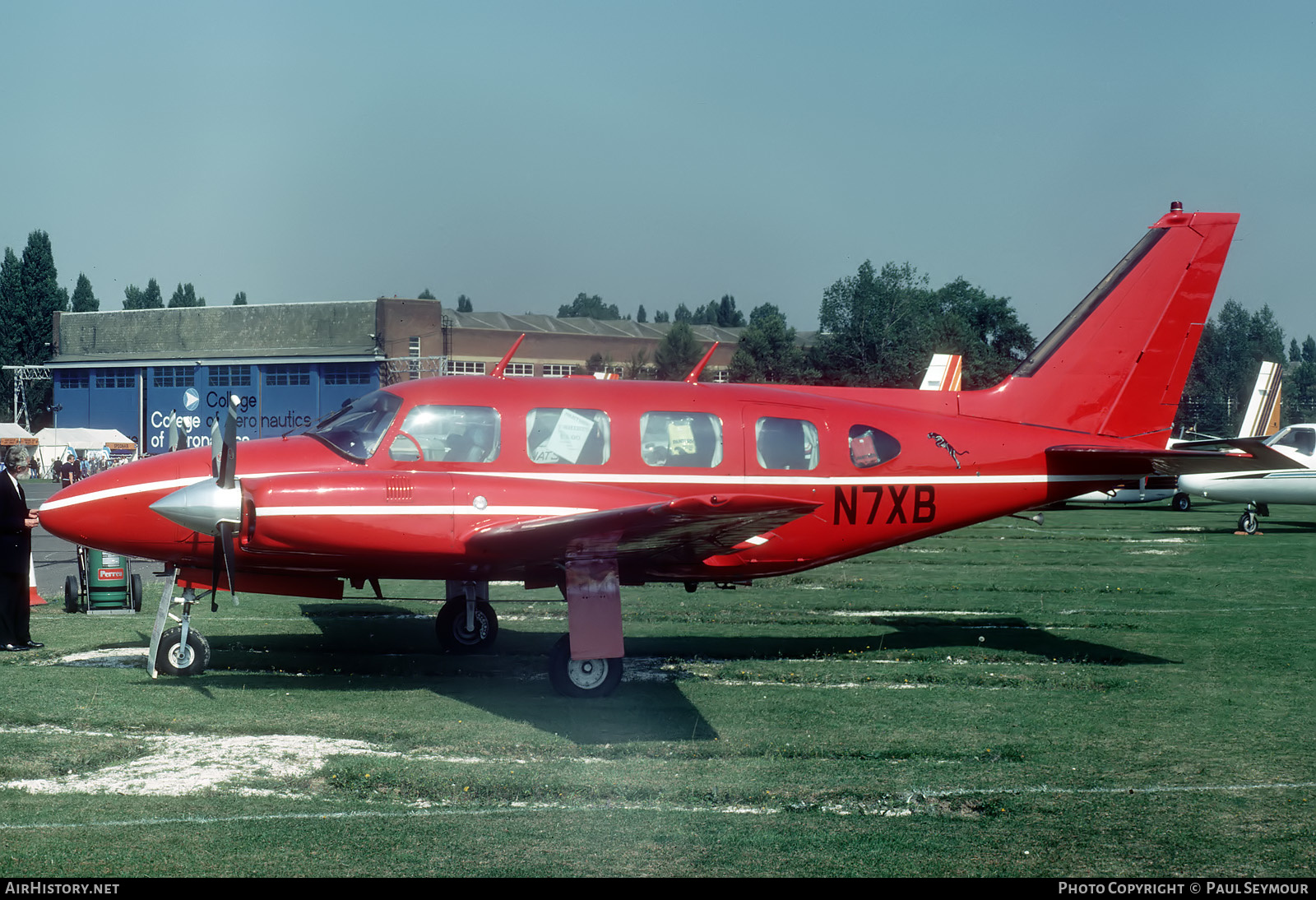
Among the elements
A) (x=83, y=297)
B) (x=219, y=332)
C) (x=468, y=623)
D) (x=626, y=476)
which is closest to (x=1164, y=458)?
(x=626, y=476)

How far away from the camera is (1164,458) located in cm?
1237

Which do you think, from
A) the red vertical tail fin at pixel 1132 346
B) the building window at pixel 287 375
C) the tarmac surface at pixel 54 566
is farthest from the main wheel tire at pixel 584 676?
the building window at pixel 287 375

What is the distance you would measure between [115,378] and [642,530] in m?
95.3

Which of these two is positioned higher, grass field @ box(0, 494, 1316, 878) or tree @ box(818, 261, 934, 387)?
tree @ box(818, 261, 934, 387)

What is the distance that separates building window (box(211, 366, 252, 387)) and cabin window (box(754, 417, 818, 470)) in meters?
86.1

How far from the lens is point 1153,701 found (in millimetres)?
10344

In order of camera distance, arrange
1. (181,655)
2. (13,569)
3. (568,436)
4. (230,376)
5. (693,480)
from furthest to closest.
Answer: (230,376), (13,569), (693,480), (568,436), (181,655)

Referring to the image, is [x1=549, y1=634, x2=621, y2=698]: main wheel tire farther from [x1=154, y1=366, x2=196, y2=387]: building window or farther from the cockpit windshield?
[x1=154, y1=366, x2=196, y2=387]: building window

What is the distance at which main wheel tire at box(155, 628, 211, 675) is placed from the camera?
11031mm

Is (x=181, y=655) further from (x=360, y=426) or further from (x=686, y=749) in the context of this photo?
(x=686, y=749)

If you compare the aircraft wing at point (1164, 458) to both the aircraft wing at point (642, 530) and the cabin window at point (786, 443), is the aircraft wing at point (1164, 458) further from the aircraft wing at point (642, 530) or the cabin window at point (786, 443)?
the aircraft wing at point (642, 530)

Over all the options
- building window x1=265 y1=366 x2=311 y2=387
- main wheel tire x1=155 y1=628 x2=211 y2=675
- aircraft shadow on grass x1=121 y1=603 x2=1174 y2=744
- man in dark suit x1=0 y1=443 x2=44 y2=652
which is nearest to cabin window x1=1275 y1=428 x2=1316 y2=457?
aircraft shadow on grass x1=121 y1=603 x2=1174 y2=744

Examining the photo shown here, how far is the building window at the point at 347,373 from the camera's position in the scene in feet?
291
